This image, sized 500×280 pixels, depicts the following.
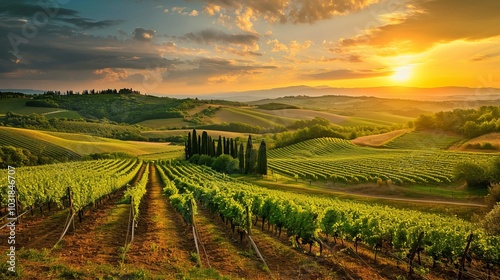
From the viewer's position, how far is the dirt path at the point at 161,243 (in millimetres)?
18172

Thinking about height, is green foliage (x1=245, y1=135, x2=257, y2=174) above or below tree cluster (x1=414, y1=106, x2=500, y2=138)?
below

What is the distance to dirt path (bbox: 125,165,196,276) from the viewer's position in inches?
715

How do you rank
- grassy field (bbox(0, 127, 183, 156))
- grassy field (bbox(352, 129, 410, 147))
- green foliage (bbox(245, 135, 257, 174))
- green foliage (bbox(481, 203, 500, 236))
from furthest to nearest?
1. grassy field (bbox(352, 129, 410, 147))
2. grassy field (bbox(0, 127, 183, 156))
3. green foliage (bbox(245, 135, 257, 174))
4. green foliage (bbox(481, 203, 500, 236))

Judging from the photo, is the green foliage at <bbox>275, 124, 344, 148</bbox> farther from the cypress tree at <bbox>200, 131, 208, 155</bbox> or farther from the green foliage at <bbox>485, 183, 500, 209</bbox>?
the green foliage at <bbox>485, 183, 500, 209</bbox>

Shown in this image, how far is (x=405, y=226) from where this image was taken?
74.7ft

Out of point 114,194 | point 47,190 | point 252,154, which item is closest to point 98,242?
point 47,190

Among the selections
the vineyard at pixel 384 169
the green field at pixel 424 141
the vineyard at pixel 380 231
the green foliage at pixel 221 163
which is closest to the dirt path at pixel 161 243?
the vineyard at pixel 380 231

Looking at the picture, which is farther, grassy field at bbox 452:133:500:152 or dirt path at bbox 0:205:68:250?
grassy field at bbox 452:133:500:152

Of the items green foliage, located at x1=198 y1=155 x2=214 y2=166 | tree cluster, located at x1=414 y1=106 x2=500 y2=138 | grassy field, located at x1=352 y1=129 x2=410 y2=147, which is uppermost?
tree cluster, located at x1=414 y1=106 x2=500 y2=138

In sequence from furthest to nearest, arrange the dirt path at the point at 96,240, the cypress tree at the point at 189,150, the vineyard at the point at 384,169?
the cypress tree at the point at 189,150 → the vineyard at the point at 384,169 → the dirt path at the point at 96,240

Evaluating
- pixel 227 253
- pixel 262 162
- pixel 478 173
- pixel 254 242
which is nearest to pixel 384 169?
pixel 478 173

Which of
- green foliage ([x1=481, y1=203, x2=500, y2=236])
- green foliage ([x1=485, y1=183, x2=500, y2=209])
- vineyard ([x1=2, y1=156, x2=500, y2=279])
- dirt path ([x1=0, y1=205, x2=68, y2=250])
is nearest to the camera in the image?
vineyard ([x1=2, y1=156, x2=500, y2=279])

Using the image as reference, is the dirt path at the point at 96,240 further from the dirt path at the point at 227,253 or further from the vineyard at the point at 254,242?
the dirt path at the point at 227,253

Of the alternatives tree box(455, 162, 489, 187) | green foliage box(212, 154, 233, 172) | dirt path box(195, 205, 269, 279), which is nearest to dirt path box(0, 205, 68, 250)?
dirt path box(195, 205, 269, 279)
